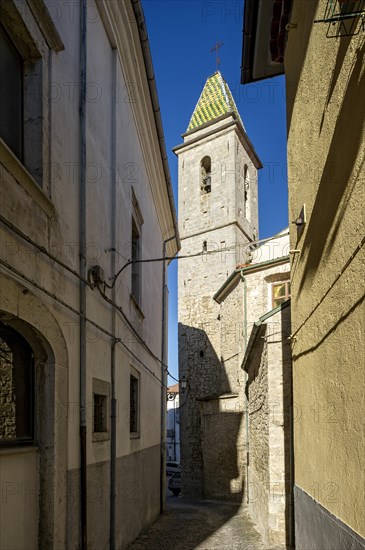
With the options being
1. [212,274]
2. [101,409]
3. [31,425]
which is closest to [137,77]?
[101,409]

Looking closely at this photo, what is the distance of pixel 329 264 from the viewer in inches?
161

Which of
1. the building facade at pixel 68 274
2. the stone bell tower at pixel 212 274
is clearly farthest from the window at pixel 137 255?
the stone bell tower at pixel 212 274

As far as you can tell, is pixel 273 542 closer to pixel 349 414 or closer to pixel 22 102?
pixel 349 414

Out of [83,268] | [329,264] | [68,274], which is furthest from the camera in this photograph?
[83,268]

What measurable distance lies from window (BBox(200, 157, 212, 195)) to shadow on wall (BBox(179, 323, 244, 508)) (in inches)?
270

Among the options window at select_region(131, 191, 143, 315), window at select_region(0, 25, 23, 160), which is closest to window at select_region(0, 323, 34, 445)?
window at select_region(0, 25, 23, 160)

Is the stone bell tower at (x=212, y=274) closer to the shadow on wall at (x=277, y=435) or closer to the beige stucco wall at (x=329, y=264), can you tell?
the shadow on wall at (x=277, y=435)

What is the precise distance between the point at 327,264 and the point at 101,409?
3.75m

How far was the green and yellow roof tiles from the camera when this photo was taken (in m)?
26.1

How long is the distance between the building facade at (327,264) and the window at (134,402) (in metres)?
3.88

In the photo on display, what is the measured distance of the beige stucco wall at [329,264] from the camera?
10.8ft

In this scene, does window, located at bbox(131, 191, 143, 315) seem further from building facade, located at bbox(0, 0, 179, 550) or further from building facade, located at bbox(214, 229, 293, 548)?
building facade, located at bbox(214, 229, 293, 548)

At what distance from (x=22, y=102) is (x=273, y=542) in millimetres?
7581

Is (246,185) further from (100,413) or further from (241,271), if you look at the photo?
(100,413)
